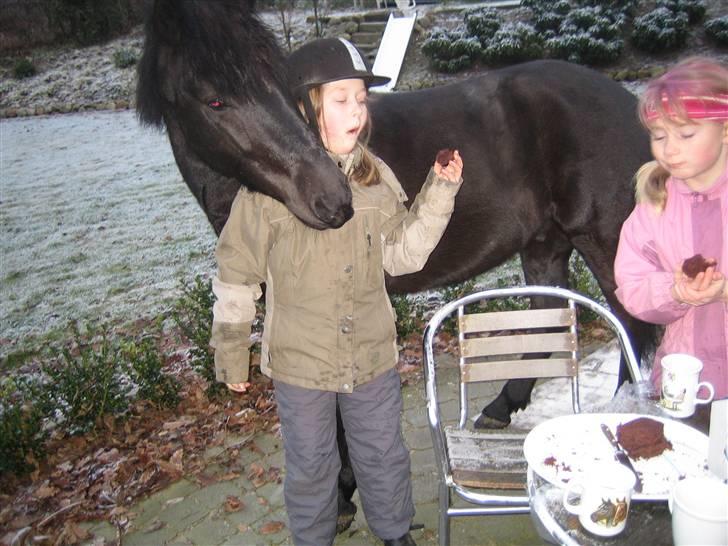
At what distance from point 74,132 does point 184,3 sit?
33.1 ft

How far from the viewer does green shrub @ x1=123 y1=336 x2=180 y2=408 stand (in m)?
3.62

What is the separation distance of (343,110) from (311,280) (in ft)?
1.86

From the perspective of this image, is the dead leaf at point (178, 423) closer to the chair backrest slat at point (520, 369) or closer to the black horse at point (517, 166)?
the black horse at point (517, 166)

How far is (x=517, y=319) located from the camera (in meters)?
2.17

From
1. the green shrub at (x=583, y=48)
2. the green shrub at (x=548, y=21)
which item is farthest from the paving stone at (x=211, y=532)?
the green shrub at (x=548, y=21)

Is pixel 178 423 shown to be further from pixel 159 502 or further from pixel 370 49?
pixel 370 49

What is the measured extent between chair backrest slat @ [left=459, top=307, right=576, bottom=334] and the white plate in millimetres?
648

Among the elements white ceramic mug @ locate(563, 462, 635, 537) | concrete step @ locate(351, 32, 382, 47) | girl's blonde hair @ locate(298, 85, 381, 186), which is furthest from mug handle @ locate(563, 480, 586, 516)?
concrete step @ locate(351, 32, 382, 47)

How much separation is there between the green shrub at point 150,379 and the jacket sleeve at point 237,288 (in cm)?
185

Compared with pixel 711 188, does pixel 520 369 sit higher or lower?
lower

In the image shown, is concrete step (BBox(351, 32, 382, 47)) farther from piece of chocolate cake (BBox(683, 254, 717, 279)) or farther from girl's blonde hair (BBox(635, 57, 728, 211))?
piece of chocolate cake (BBox(683, 254, 717, 279))

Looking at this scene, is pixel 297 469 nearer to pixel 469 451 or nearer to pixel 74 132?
pixel 469 451

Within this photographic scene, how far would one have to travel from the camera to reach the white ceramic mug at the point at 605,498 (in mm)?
1137

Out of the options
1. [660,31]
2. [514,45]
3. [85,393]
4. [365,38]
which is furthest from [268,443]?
[365,38]
